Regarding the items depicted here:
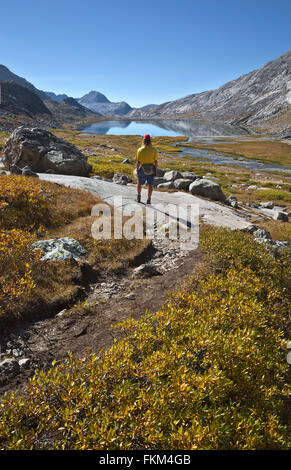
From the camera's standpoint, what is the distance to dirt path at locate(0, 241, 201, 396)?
16.3 ft

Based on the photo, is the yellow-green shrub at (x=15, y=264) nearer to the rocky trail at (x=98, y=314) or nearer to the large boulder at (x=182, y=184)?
the rocky trail at (x=98, y=314)

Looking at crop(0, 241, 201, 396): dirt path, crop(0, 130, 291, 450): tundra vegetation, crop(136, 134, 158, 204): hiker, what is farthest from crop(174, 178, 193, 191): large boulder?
crop(0, 130, 291, 450): tundra vegetation

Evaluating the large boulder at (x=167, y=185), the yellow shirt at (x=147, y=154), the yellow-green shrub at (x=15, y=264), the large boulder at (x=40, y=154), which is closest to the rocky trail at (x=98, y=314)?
the yellow-green shrub at (x=15, y=264)

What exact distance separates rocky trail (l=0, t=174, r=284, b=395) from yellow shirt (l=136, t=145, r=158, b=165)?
14.4 feet

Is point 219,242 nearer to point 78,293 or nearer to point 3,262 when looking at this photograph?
point 78,293

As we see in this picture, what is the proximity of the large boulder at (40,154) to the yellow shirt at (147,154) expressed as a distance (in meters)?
11.1

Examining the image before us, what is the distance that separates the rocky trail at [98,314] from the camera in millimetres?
4840

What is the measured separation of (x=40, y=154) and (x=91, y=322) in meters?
18.4

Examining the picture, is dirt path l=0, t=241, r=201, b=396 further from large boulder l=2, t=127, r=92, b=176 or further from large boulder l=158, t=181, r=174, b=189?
large boulder l=2, t=127, r=92, b=176

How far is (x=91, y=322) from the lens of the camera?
5.99 m

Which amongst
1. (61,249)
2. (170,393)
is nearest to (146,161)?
(61,249)

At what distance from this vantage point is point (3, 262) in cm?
676
